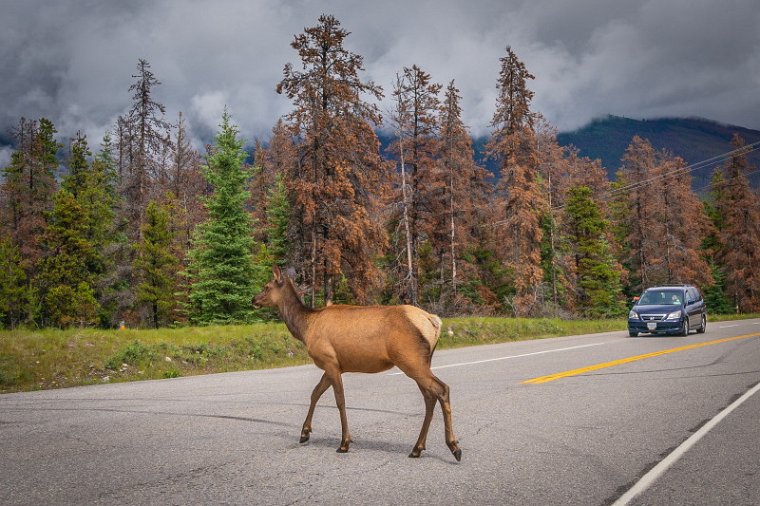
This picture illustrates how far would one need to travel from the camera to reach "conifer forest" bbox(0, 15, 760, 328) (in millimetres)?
27828

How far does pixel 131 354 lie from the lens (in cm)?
1352

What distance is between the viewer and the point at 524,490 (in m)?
4.39

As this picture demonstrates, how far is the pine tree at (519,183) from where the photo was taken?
3622cm

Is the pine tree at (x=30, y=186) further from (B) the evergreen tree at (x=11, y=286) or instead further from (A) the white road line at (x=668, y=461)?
(A) the white road line at (x=668, y=461)

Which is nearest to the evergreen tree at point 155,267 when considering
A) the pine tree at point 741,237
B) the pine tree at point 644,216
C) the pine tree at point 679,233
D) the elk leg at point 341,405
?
the elk leg at point 341,405

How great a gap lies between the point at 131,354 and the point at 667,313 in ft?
65.2

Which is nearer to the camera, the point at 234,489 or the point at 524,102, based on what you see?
the point at 234,489

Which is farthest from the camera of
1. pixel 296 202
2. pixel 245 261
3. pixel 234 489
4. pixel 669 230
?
pixel 669 230

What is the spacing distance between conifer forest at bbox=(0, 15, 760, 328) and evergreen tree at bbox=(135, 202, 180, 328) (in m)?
0.13

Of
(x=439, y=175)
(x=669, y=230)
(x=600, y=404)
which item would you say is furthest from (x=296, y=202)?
(x=669, y=230)

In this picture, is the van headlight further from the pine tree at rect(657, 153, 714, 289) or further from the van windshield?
the pine tree at rect(657, 153, 714, 289)

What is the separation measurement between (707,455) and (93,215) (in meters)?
39.0

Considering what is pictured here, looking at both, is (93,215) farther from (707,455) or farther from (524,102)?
(707,455)

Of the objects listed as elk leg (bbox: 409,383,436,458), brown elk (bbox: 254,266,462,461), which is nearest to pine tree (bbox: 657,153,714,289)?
brown elk (bbox: 254,266,462,461)
